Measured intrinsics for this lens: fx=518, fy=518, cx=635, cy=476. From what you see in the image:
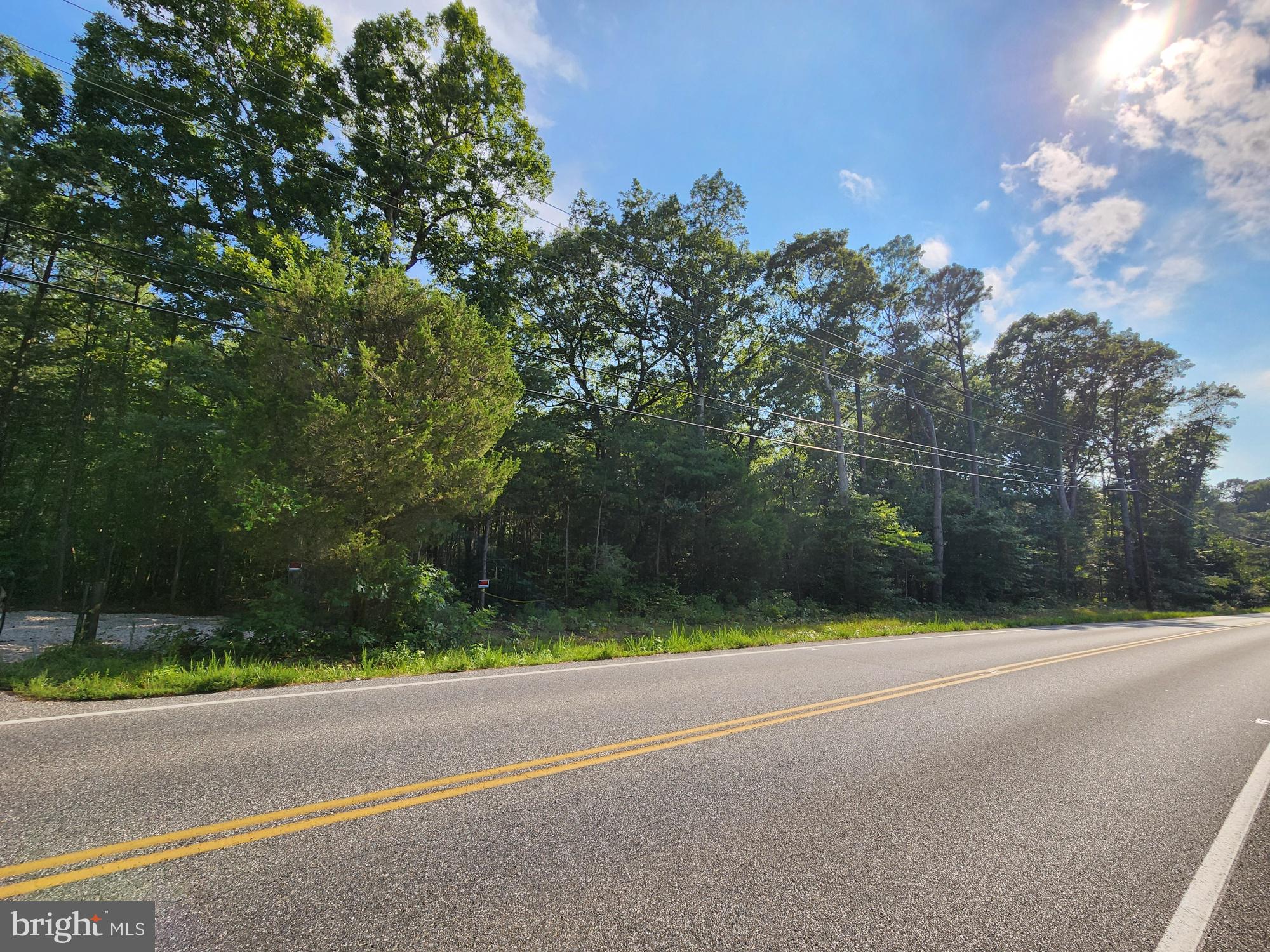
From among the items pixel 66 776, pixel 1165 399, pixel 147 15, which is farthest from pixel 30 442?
pixel 1165 399

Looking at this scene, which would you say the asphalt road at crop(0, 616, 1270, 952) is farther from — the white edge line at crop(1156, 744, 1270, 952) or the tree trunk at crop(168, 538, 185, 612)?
the tree trunk at crop(168, 538, 185, 612)

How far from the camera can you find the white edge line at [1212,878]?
2234mm

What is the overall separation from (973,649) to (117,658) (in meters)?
14.2

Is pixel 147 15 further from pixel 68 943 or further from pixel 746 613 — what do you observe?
pixel 746 613

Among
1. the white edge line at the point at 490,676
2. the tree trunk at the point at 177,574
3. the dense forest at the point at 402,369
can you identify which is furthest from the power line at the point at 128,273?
→ the white edge line at the point at 490,676

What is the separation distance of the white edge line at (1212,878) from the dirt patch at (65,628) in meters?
10.6

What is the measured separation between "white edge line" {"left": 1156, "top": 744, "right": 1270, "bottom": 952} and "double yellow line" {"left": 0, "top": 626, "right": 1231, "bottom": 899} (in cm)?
281

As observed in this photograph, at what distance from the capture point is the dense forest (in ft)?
27.2

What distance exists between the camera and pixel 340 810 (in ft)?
9.89

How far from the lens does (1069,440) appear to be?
35.8 m

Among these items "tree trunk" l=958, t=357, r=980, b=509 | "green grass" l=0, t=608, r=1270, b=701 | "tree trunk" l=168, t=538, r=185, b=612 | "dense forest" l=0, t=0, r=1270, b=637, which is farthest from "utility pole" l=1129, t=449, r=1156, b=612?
"tree trunk" l=168, t=538, r=185, b=612

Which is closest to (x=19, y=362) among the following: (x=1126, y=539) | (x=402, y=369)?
(x=402, y=369)

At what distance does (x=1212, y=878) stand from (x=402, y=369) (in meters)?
9.66

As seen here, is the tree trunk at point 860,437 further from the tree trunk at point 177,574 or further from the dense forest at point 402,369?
the tree trunk at point 177,574
